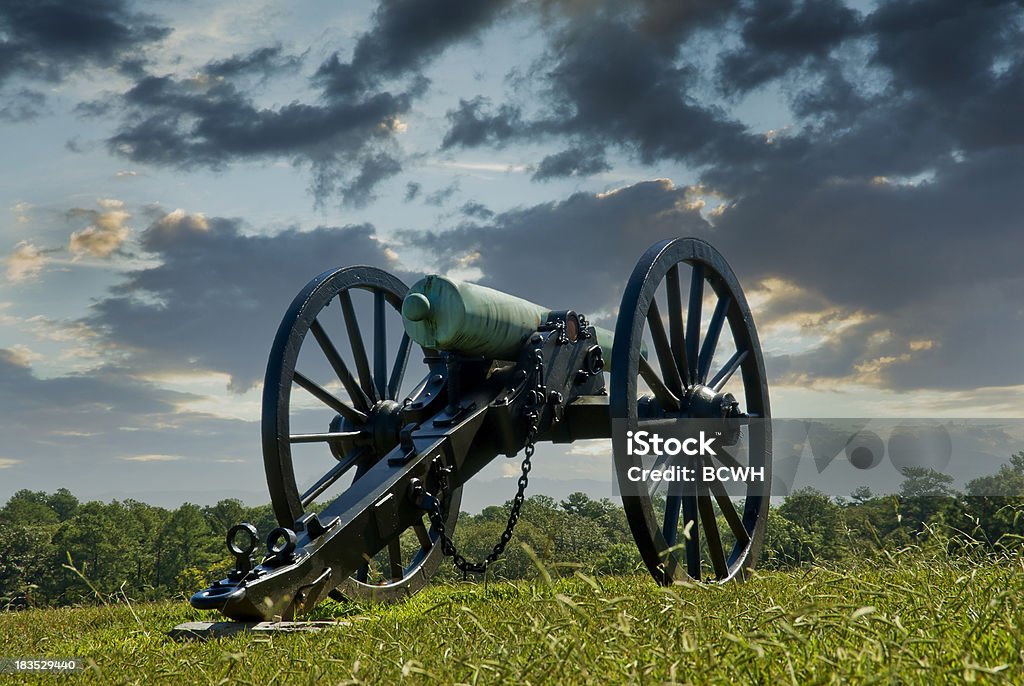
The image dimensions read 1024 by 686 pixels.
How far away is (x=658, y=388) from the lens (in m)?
8.24

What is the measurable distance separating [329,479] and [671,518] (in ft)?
9.90

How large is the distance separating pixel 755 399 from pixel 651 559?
2875mm

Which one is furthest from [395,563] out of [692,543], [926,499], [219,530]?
[219,530]

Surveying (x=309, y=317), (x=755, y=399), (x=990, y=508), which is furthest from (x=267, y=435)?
(x=990, y=508)

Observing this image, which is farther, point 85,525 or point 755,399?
point 85,525

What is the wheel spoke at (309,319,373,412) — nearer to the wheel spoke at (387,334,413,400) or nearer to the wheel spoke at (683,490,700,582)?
the wheel spoke at (387,334,413,400)

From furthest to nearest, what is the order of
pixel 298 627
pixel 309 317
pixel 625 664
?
pixel 309 317, pixel 298 627, pixel 625 664

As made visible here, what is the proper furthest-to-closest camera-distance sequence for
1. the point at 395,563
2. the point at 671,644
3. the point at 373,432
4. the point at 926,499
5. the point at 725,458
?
the point at 926,499
the point at 395,563
the point at 373,432
the point at 725,458
the point at 671,644

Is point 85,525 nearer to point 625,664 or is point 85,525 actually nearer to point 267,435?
point 267,435

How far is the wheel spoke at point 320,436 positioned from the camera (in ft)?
27.7

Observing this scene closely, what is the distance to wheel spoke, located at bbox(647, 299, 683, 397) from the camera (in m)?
8.02

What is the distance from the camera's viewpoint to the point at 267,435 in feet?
26.6

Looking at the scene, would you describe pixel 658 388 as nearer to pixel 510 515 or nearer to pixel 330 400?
pixel 510 515

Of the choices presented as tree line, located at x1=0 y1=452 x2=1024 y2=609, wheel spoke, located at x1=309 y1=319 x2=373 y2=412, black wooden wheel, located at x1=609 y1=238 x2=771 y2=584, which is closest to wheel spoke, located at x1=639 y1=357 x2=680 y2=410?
black wooden wheel, located at x1=609 y1=238 x2=771 y2=584
